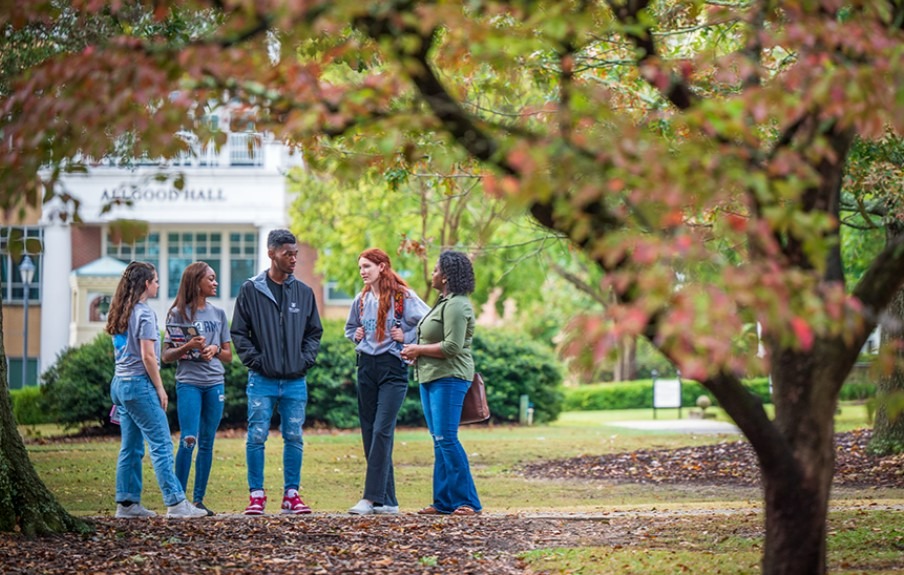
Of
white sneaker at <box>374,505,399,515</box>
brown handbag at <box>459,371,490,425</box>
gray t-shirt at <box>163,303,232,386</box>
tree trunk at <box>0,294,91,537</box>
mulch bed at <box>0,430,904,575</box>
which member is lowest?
mulch bed at <box>0,430,904,575</box>

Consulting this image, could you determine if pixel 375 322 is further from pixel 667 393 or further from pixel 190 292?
pixel 667 393

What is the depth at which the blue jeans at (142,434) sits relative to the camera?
9820 mm

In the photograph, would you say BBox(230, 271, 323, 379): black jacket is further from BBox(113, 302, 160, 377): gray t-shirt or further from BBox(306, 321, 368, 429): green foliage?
BBox(306, 321, 368, 429): green foliage

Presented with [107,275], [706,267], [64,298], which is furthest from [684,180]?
[64,298]

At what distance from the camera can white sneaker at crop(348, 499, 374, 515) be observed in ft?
32.8

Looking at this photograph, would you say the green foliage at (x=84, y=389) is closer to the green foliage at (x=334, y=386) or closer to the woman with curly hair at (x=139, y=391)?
the green foliage at (x=334, y=386)

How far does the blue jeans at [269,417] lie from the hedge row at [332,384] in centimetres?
1150

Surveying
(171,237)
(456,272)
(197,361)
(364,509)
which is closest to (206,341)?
(197,361)

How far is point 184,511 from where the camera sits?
9.84 m

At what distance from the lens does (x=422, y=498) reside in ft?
42.5

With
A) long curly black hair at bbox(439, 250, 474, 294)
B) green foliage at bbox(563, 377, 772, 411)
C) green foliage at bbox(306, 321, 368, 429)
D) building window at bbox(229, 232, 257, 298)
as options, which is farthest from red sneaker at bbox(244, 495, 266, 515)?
green foliage at bbox(563, 377, 772, 411)

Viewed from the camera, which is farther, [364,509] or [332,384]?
[332,384]

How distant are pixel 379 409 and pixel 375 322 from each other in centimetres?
68

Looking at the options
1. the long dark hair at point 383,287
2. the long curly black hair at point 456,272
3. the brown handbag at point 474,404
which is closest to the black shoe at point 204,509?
the long dark hair at point 383,287
